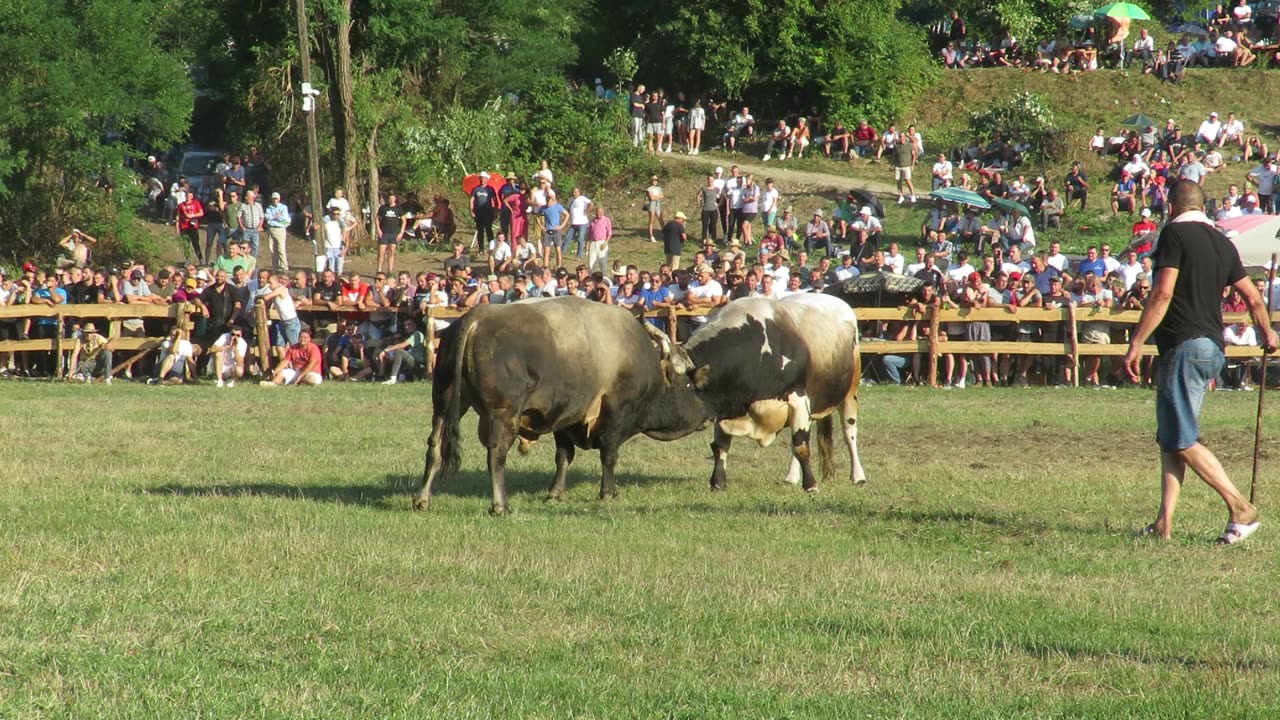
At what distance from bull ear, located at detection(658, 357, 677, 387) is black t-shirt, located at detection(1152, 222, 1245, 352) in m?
4.85

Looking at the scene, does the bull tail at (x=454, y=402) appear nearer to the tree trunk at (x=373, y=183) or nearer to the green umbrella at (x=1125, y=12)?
the tree trunk at (x=373, y=183)

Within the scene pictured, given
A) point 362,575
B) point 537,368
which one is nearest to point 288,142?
point 537,368

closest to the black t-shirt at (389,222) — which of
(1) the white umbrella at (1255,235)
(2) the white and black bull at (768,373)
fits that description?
(1) the white umbrella at (1255,235)

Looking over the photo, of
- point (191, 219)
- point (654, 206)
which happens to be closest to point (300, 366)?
point (191, 219)

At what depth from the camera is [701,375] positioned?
1377cm

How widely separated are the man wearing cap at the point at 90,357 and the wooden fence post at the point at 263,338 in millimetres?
2553

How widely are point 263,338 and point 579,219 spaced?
965 cm

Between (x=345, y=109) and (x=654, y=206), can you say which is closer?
(x=654, y=206)

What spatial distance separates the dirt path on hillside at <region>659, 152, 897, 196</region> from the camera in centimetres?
4231

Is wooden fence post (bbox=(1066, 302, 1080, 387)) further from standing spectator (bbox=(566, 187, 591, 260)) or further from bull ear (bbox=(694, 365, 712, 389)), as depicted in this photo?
bull ear (bbox=(694, 365, 712, 389))

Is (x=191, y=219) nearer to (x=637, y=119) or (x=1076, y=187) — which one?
(x=637, y=119)

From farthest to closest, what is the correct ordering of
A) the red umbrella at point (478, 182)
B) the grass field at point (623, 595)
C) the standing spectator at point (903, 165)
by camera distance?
1. the standing spectator at point (903, 165)
2. the red umbrella at point (478, 182)
3. the grass field at point (623, 595)

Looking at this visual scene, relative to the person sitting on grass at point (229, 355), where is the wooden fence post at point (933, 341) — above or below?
above

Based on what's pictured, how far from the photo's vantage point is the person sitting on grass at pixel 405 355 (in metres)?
25.7
